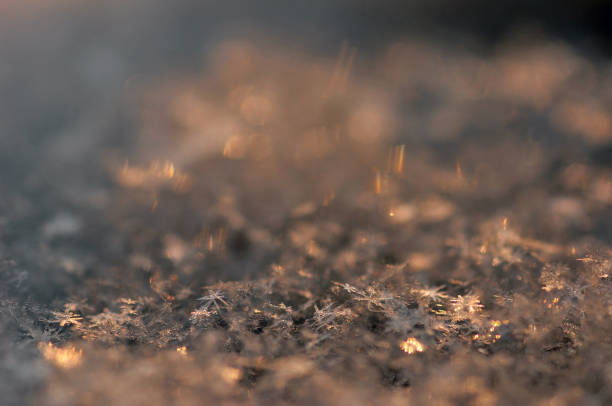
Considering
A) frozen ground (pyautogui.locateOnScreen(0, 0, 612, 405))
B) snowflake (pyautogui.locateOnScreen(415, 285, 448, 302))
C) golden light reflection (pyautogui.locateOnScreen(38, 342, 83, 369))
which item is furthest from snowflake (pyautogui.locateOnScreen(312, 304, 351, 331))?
golden light reflection (pyautogui.locateOnScreen(38, 342, 83, 369))

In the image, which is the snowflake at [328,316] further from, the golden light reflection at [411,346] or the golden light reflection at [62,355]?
the golden light reflection at [62,355]

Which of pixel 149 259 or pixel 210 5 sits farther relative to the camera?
pixel 210 5

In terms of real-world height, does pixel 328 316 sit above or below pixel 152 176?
below

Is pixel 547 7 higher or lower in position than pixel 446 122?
higher

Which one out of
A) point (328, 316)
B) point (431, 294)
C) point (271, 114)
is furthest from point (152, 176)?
point (431, 294)

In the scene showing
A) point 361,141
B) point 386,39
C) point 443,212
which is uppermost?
point 386,39

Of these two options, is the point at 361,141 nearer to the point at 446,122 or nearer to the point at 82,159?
the point at 446,122

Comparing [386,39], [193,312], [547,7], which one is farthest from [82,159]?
[547,7]

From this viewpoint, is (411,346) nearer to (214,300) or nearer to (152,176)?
(214,300)
